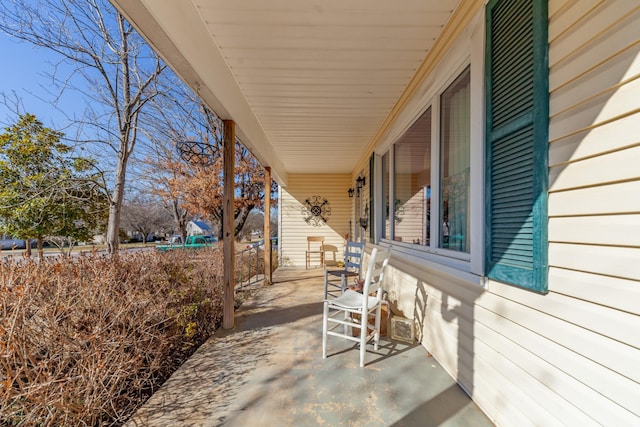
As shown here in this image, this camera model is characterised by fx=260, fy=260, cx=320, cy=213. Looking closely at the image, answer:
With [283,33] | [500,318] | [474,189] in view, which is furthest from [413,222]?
[283,33]

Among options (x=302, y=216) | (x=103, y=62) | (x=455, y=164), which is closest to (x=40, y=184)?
(x=103, y=62)

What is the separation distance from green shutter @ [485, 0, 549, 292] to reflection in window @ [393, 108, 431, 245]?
104cm

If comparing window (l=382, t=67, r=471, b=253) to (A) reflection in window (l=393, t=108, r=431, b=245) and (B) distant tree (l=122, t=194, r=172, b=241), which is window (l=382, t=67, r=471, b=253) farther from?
(B) distant tree (l=122, t=194, r=172, b=241)

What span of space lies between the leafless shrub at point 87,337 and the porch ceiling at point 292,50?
1873 millimetres

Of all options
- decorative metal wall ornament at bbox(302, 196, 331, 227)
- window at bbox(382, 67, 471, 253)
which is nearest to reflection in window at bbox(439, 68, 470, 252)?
window at bbox(382, 67, 471, 253)

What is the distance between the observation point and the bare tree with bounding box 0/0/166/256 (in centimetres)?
419

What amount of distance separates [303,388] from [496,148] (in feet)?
6.71

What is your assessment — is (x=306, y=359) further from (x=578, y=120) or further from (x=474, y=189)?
(x=578, y=120)

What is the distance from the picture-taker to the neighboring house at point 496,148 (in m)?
0.93

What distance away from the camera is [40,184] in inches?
170

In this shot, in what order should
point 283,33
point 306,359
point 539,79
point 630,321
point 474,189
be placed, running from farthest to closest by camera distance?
point 306,359, point 283,33, point 474,189, point 539,79, point 630,321

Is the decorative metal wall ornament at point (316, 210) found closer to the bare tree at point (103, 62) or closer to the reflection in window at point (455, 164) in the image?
the bare tree at point (103, 62)

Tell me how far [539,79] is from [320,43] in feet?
5.15

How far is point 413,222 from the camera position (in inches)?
119
